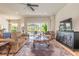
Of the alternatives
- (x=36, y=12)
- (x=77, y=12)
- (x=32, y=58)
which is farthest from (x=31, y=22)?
(x=32, y=58)

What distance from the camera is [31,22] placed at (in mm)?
8938

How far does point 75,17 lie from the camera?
18.6ft

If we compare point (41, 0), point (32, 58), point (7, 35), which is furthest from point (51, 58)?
point (7, 35)

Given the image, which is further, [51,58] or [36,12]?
[36,12]

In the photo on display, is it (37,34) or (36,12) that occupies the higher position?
(36,12)

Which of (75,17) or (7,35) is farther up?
(75,17)

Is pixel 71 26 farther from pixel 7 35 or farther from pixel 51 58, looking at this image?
pixel 51 58

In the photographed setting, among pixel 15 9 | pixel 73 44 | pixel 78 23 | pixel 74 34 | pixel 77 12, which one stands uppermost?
pixel 15 9

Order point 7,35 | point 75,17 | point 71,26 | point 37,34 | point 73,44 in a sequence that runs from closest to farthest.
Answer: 1. point 73,44
2. point 75,17
3. point 71,26
4. point 7,35
5. point 37,34

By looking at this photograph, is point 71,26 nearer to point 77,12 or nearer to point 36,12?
point 77,12

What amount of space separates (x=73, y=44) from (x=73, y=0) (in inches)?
172

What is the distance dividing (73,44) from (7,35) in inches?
145

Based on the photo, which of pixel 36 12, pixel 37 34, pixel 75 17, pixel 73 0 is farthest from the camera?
pixel 36 12

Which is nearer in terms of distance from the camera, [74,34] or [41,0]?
[41,0]
